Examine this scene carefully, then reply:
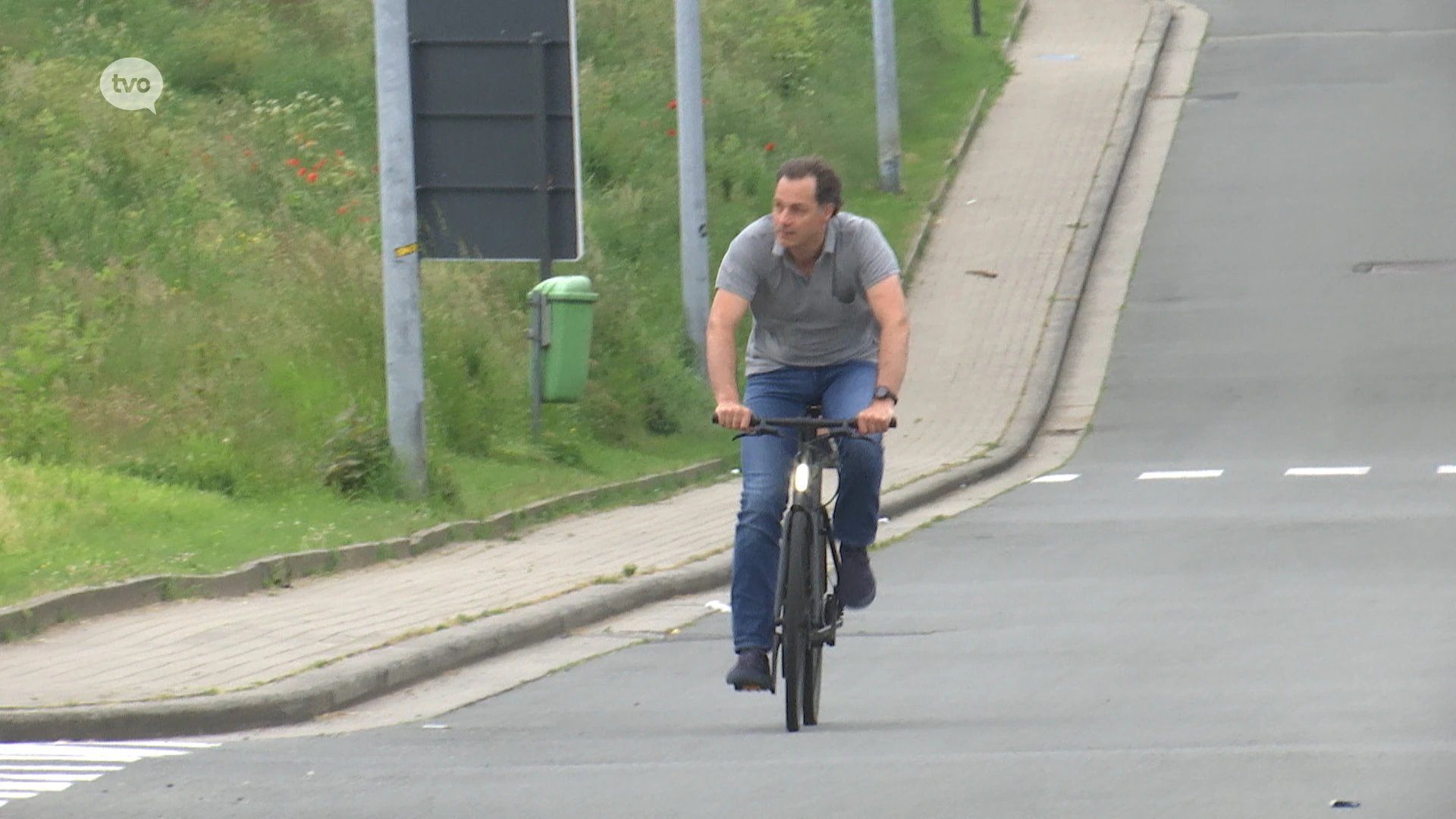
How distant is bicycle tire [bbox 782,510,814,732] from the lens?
7855 millimetres

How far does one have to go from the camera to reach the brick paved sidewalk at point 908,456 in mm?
9484

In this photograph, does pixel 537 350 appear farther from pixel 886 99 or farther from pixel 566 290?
pixel 886 99

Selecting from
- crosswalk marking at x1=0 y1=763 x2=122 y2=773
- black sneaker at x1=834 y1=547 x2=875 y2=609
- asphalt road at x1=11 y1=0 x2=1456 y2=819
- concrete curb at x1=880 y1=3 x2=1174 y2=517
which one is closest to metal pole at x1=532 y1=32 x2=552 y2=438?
concrete curb at x1=880 y1=3 x2=1174 y2=517

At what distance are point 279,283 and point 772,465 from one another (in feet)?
33.5

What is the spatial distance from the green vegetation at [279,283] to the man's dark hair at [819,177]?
4430mm

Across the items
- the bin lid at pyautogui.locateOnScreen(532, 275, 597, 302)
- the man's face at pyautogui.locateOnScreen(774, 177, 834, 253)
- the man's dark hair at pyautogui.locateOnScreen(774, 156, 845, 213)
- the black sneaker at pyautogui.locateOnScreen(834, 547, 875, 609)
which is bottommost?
the black sneaker at pyautogui.locateOnScreen(834, 547, 875, 609)

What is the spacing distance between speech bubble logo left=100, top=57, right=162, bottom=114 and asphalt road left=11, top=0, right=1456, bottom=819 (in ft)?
33.7

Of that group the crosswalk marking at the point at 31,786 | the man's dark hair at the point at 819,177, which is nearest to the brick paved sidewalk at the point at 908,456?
the crosswalk marking at the point at 31,786

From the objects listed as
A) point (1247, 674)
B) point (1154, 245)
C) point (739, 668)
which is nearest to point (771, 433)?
point (739, 668)

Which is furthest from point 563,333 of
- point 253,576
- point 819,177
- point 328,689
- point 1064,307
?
point 819,177

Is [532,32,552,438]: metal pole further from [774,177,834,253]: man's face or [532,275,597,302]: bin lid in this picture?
[774,177,834,253]: man's face

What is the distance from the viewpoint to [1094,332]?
25.2 m

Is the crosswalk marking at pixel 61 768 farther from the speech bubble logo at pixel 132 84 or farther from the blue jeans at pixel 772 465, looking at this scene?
the speech bubble logo at pixel 132 84

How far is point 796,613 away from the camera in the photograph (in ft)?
25.8
